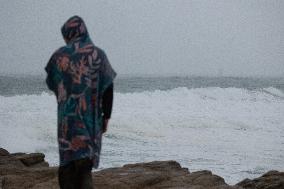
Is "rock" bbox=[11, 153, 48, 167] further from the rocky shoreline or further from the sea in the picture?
the sea

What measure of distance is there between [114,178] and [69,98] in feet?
8.92

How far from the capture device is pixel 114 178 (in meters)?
5.22

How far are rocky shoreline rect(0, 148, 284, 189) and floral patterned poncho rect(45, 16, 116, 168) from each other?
215cm

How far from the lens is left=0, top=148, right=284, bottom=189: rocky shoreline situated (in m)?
4.90

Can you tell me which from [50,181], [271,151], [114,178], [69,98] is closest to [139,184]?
[114,178]

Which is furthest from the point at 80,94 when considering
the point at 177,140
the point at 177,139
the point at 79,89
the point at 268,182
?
the point at 177,139

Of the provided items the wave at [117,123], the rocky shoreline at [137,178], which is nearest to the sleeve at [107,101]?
the rocky shoreline at [137,178]

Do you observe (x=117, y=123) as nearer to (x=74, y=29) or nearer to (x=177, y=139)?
(x=177, y=139)

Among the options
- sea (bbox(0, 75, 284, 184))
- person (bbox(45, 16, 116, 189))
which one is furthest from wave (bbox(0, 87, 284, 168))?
person (bbox(45, 16, 116, 189))

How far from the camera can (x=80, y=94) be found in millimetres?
2684

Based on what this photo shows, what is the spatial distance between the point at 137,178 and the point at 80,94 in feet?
8.90

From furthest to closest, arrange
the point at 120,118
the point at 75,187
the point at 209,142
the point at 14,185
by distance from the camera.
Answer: the point at 120,118
the point at 209,142
the point at 14,185
the point at 75,187

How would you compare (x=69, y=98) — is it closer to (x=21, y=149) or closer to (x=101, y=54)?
(x=101, y=54)

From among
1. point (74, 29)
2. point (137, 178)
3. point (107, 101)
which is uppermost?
point (74, 29)
